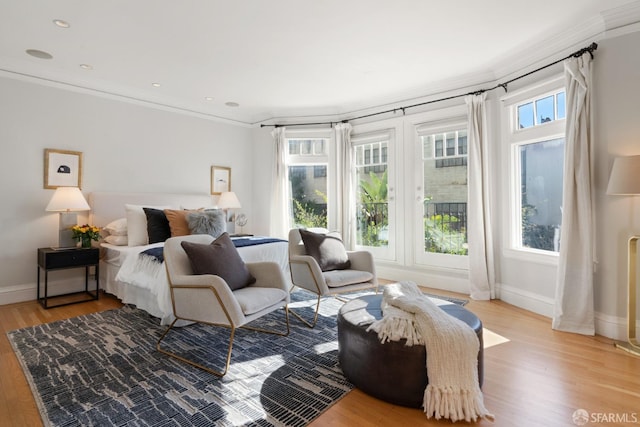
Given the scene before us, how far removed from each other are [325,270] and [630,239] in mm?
2579

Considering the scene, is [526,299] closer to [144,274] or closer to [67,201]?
[144,274]

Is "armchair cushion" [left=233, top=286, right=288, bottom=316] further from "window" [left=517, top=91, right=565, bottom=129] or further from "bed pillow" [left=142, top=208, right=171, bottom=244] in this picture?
"window" [left=517, top=91, right=565, bottom=129]

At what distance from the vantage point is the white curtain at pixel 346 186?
5.27 m

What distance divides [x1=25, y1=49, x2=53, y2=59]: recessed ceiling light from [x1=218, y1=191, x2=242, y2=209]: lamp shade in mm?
2638

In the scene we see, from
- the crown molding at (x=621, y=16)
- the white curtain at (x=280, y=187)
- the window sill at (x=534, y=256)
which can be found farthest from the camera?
the white curtain at (x=280, y=187)

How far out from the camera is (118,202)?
441 cm

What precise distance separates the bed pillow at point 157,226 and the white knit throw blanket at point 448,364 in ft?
10.2

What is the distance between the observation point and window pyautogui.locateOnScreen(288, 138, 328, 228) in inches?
224

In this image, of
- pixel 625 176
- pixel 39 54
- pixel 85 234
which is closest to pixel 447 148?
pixel 625 176

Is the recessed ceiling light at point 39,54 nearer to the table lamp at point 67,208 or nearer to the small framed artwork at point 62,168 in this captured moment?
the small framed artwork at point 62,168

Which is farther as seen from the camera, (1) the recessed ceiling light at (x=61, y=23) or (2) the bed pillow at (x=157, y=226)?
(2) the bed pillow at (x=157, y=226)

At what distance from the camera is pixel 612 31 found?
2.85 metres

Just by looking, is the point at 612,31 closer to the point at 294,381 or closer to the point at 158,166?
the point at 294,381

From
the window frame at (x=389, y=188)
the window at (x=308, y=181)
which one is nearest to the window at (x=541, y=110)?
the window frame at (x=389, y=188)
